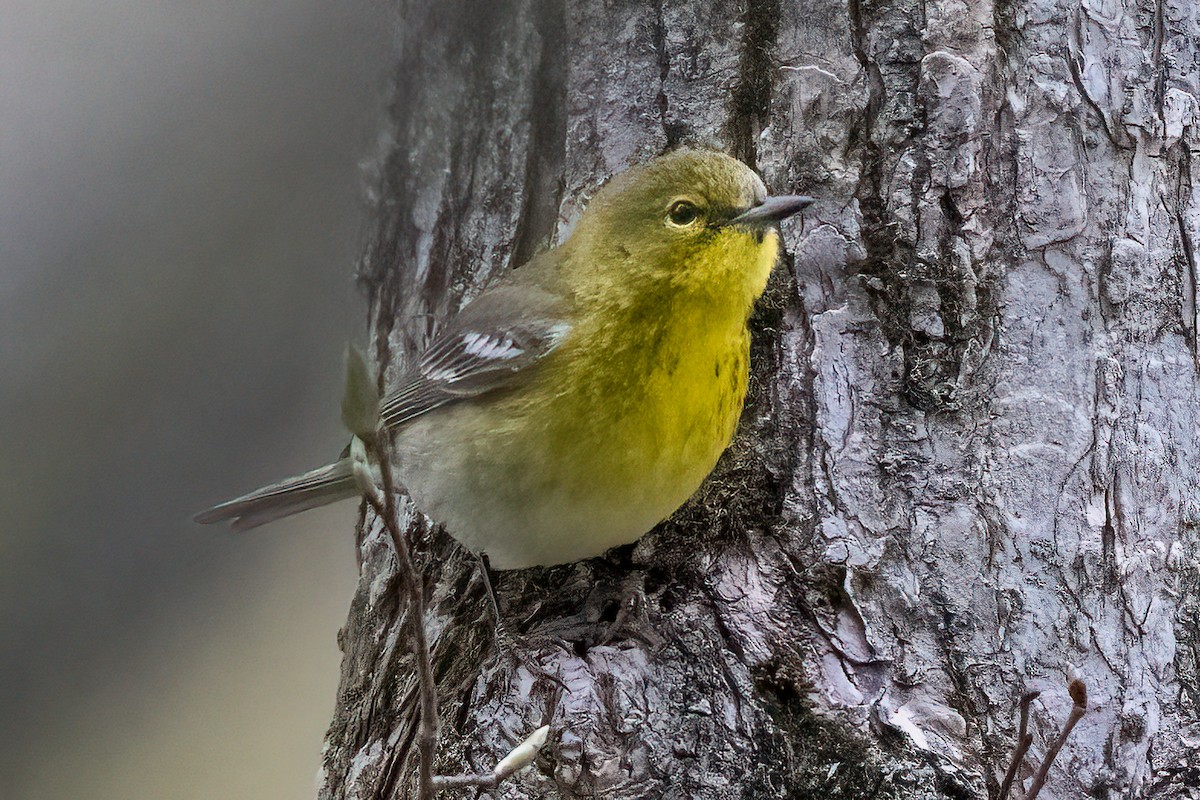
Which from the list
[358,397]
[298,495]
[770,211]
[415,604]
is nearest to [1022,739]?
[415,604]

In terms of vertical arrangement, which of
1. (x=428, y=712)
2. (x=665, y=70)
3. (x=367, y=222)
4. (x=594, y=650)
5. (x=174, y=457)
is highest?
(x=665, y=70)

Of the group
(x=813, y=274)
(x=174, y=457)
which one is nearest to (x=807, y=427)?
(x=813, y=274)

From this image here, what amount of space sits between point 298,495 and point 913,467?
145 cm

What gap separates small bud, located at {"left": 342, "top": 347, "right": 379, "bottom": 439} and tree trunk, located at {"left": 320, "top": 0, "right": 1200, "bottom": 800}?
1248 mm

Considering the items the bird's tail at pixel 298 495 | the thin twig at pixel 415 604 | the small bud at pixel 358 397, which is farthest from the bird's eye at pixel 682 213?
the small bud at pixel 358 397

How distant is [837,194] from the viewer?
8.23ft

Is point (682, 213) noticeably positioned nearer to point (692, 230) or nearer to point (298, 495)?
point (692, 230)

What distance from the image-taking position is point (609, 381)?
2262 mm

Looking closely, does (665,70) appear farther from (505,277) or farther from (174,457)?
(174,457)

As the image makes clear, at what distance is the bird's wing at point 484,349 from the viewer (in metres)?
2.42

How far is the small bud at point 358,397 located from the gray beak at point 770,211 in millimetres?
1400

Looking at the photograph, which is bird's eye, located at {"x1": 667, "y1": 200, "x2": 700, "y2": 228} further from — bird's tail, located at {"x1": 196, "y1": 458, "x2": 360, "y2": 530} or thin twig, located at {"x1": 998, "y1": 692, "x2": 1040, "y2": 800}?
thin twig, located at {"x1": 998, "y1": 692, "x2": 1040, "y2": 800}

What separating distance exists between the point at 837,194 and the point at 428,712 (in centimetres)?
155

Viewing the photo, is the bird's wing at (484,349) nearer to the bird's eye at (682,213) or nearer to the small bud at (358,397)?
the bird's eye at (682,213)
